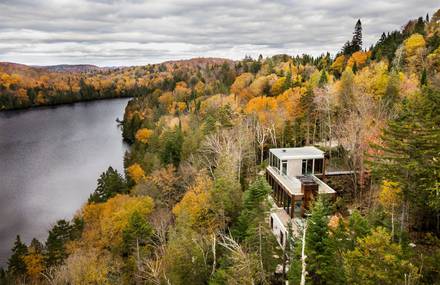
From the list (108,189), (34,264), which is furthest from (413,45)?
(34,264)

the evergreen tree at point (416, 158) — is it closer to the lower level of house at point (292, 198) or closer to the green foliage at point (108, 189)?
the lower level of house at point (292, 198)

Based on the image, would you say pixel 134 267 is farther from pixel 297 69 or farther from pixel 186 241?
pixel 297 69

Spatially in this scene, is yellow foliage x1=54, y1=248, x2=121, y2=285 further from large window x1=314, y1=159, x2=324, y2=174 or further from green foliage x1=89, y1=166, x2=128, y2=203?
large window x1=314, y1=159, x2=324, y2=174

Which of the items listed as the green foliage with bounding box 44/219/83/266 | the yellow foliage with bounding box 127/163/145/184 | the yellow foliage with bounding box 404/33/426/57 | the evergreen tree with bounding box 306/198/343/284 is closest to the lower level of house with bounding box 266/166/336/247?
the evergreen tree with bounding box 306/198/343/284

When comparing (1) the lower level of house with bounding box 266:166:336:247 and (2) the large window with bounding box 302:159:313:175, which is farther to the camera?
(2) the large window with bounding box 302:159:313:175

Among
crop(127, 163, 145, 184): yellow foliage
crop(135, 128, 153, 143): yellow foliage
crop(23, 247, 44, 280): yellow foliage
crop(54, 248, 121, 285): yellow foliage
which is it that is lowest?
crop(23, 247, 44, 280): yellow foliage

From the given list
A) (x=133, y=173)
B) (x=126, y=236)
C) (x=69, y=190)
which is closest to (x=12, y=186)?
(x=69, y=190)

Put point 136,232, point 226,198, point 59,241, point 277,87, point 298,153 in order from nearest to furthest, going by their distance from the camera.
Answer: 1. point 226,198
2. point 136,232
3. point 298,153
4. point 59,241
5. point 277,87

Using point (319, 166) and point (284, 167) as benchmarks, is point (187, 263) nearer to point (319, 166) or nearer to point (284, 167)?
point (284, 167)
